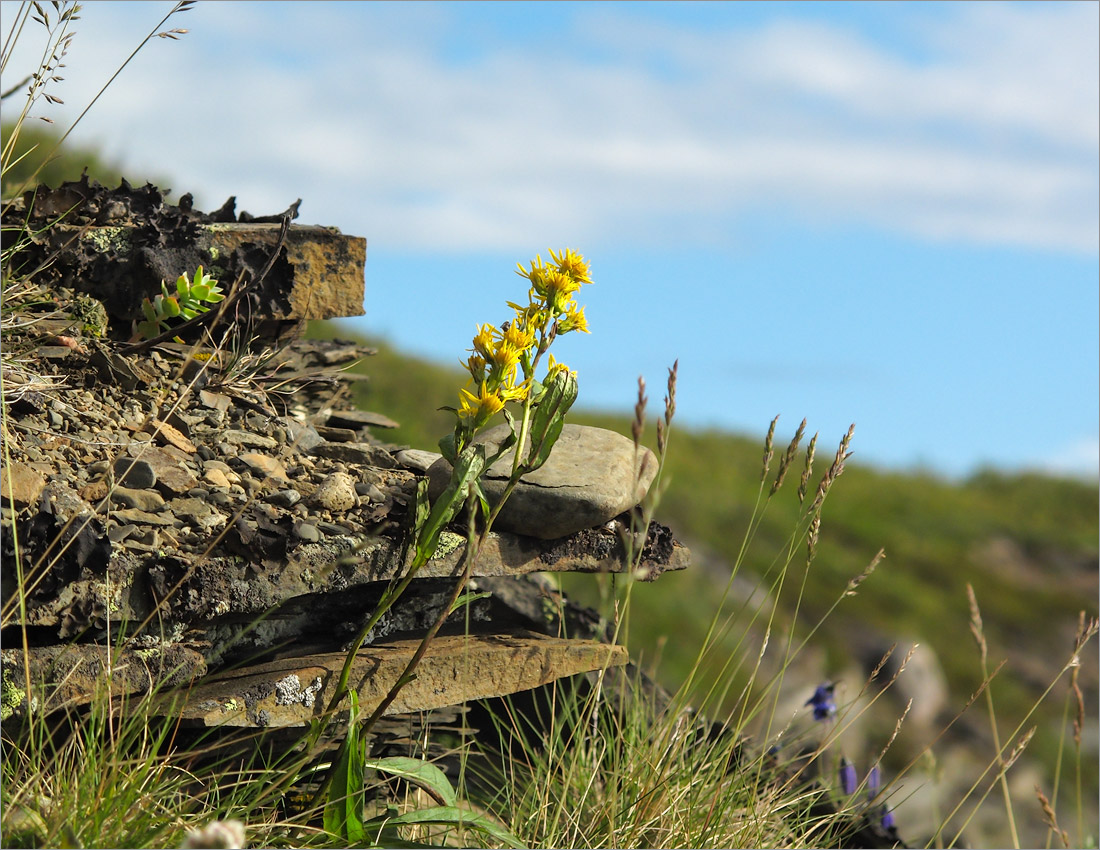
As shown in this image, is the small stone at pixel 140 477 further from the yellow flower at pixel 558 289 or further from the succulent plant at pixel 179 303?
the yellow flower at pixel 558 289

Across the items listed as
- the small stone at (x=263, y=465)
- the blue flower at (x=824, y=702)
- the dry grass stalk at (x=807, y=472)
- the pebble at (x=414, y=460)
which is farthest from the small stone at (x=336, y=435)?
the blue flower at (x=824, y=702)

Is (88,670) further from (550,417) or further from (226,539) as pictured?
(550,417)

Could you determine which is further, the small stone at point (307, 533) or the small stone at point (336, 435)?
the small stone at point (336, 435)

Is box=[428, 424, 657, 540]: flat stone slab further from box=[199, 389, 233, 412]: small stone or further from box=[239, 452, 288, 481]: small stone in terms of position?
box=[199, 389, 233, 412]: small stone

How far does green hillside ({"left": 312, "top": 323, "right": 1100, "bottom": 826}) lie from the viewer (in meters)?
12.5

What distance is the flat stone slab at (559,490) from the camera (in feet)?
10.6

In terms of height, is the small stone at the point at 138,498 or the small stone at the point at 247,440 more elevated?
the small stone at the point at 247,440

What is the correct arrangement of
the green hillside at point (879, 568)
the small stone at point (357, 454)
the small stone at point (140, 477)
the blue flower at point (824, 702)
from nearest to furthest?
the small stone at point (140, 477), the small stone at point (357, 454), the blue flower at point (824, 702), the green hillside at point (879, 568)

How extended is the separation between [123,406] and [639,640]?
29.9 ft

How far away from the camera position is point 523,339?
275 cm

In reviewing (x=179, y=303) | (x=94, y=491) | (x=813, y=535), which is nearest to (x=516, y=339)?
(x=813, y=535)

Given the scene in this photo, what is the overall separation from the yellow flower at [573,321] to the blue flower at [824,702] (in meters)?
2.30

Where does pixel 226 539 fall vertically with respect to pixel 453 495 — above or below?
below

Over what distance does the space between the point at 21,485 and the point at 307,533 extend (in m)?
0.83
